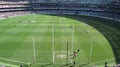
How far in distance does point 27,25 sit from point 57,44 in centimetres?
2252

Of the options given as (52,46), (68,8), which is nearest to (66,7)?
(68,8)

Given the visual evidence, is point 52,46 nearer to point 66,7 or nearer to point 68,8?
point 68,8

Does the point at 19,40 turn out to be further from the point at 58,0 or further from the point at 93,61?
the point at 58,0

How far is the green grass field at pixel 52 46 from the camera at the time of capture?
39312 millimetres

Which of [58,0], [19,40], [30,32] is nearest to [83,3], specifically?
[58,0]

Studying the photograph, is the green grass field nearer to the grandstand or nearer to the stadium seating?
the grandstand

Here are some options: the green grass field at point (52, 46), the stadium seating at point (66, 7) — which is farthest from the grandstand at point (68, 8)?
the green grass field at point (52, 46)

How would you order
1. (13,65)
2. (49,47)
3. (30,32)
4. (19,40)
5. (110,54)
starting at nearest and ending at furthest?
(13,65), (110,54), (49,47), (19,40), (30,32)

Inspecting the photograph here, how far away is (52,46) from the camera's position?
155 ft

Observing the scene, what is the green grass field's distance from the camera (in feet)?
129

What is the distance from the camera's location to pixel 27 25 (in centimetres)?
6906

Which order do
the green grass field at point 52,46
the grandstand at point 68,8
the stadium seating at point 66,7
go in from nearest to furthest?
the green grass field at point 52,46 → the grandstand at point 68,8 → the stadium seating at point 66,7

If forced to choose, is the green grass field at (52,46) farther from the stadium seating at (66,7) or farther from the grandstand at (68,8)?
the stadium seating at (66,7)

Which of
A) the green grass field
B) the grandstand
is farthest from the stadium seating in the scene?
the green grass field
